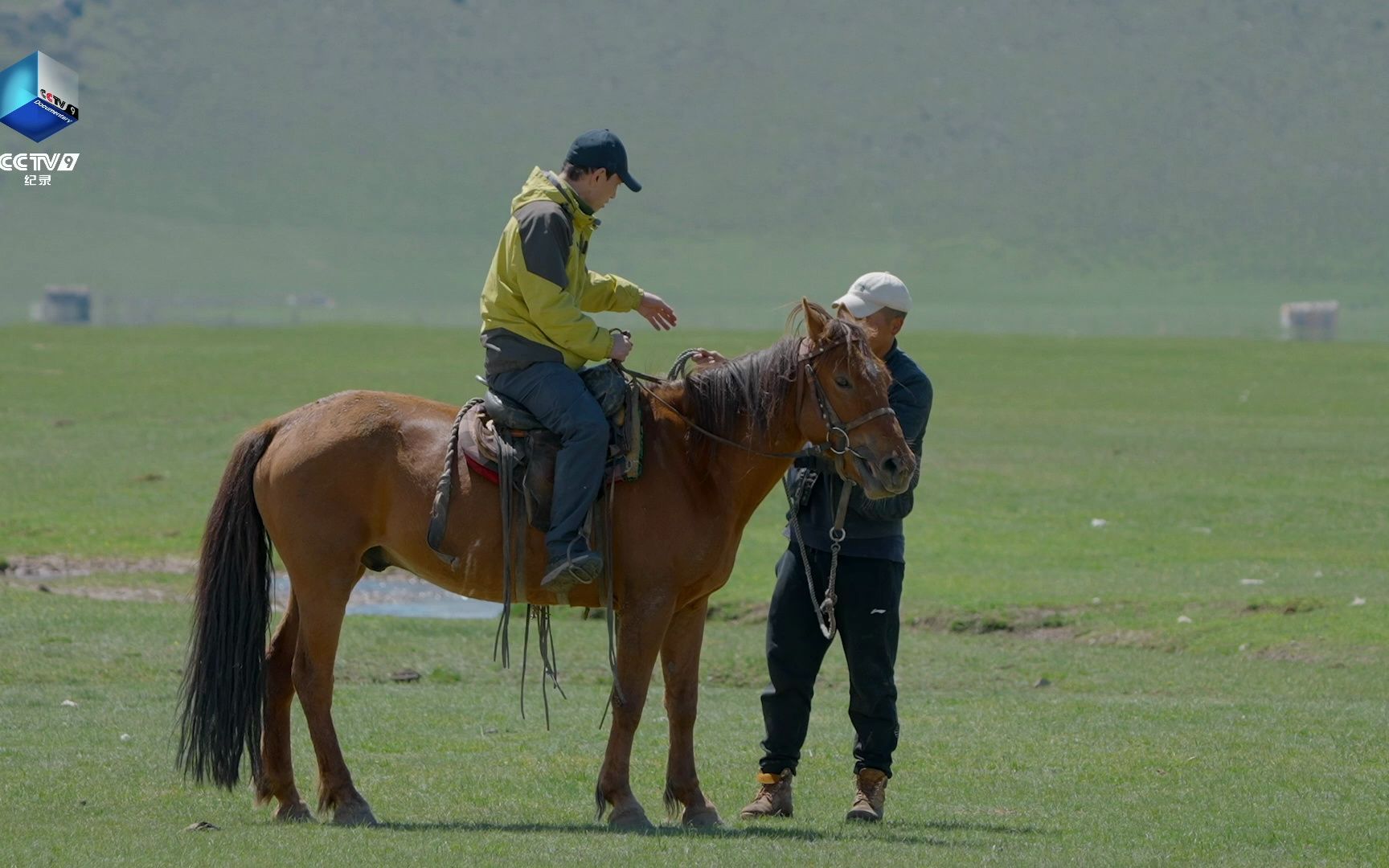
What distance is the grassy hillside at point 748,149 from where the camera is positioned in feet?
379

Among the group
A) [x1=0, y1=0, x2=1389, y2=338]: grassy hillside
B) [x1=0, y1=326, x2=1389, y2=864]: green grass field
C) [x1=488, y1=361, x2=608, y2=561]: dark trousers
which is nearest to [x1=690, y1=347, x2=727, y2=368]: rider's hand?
[x1=488, y1=361, x2=608, y2=561]: dark trousers

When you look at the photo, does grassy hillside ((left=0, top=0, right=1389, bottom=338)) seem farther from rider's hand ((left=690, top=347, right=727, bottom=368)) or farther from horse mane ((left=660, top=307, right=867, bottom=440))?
horse mane ((left=660, top=307, right=867, bottom=440))

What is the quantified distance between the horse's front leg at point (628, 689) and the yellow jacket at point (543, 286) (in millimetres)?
1106

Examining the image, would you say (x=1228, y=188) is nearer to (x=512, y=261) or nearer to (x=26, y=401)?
(x=26, y=401)

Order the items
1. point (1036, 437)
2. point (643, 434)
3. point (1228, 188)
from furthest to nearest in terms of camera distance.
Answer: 1. point (1228, 188)
2. point (1036, 437)
3. point (643, 434)

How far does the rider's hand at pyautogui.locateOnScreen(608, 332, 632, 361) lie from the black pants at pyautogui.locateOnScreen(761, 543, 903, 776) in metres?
1.20

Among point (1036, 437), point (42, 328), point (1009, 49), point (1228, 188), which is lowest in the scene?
point (1036, 437)

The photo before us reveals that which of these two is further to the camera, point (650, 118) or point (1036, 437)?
point (650, 118)

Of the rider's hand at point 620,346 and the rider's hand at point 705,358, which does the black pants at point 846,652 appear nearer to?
the rider's hand at point 705,358

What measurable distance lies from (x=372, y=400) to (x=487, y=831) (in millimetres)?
1998

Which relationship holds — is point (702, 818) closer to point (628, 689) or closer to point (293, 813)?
point (628, 689)

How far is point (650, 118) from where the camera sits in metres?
139

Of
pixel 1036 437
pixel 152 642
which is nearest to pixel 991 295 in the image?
pixel 1036 437

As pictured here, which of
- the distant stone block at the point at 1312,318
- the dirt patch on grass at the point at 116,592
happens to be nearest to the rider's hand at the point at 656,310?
the dirt patch on grass at the point at 116,592
